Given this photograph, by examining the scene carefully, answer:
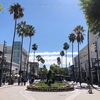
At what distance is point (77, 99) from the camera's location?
21.4 meters

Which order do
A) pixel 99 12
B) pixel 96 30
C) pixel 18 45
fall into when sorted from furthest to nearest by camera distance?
pixel 18 45 → pixel 96 30 → pixel 99 12

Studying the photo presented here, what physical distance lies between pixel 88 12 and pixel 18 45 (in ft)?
278

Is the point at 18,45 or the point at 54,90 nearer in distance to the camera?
the point at 54,90

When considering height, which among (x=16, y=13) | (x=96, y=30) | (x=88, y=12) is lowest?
(x=96, y=30)

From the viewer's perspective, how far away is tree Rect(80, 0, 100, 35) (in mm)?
15047

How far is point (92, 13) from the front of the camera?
51.3ft

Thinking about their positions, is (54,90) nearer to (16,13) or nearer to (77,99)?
(77,99)

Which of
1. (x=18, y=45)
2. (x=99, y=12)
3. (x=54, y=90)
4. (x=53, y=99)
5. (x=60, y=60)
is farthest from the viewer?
(x=60, y=60)

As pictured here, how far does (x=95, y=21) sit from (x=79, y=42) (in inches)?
2189

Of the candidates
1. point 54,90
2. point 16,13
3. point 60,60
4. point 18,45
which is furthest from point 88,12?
point 60,60

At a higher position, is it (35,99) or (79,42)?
(79,42)

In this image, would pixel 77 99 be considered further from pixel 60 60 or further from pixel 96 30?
pixel 60 60

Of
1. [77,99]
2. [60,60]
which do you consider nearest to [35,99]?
[77,99]

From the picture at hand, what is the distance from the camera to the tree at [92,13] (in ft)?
49.4
